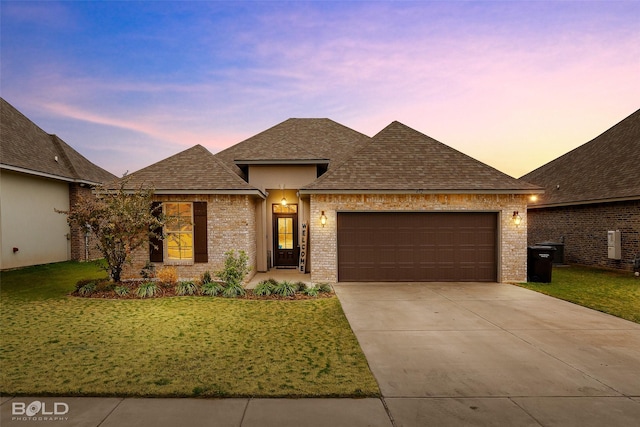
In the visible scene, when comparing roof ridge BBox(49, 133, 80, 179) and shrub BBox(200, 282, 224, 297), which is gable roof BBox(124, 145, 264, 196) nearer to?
shrub BBox(200, 282, 224, 297)

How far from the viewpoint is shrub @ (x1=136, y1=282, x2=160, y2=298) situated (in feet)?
28.5

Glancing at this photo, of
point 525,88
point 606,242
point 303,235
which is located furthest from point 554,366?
point 525,88

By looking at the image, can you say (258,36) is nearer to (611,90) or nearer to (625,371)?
(625,371)

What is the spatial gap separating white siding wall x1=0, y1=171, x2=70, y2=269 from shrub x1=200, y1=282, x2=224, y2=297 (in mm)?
10225

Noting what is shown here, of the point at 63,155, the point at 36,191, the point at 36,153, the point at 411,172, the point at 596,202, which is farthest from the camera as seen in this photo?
the point at 63,155

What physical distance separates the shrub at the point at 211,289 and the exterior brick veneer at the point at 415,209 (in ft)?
10.5

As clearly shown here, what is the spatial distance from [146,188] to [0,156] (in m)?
7.31

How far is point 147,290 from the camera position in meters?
8.88

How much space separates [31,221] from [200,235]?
31.5 feet

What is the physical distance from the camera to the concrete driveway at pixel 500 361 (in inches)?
130

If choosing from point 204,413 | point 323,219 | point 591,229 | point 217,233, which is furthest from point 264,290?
point 591,229

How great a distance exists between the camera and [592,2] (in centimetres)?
1279

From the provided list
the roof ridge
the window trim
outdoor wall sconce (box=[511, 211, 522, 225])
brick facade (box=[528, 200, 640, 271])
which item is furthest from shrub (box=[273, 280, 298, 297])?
the roof ridge

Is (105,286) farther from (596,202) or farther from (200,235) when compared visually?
(596,202)
